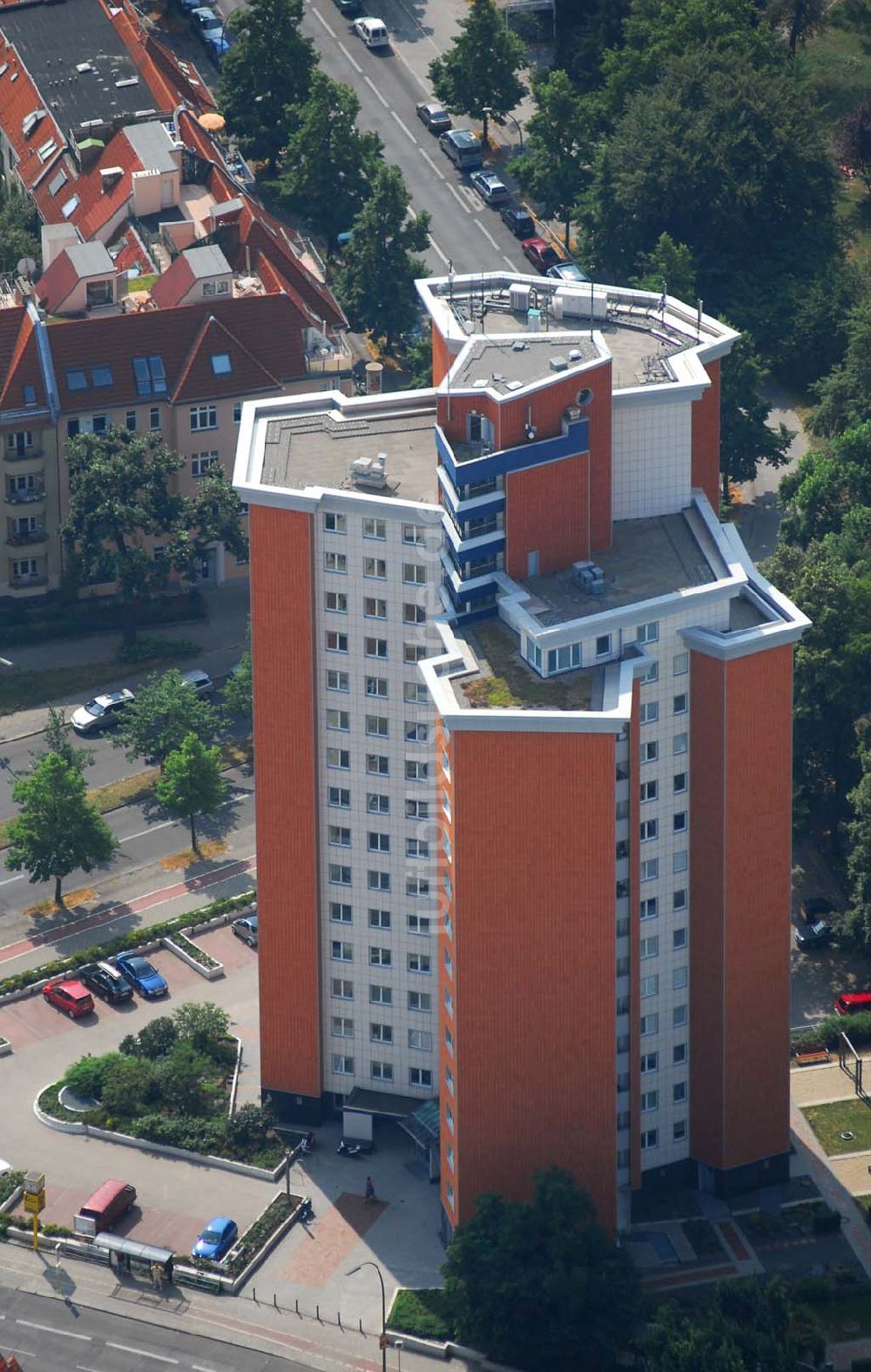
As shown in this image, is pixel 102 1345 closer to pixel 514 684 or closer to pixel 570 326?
pixel 514 684

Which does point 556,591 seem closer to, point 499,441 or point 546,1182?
point 499,441

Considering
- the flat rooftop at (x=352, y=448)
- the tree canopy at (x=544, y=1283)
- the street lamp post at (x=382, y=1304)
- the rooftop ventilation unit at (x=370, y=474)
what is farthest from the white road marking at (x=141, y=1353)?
the rooftop ventilation unit at (x=370, y=474)

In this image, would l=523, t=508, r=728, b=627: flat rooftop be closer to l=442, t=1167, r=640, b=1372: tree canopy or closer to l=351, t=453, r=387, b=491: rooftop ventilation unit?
l=351, t=453, r=387, b=491: rooftop ventilation unit

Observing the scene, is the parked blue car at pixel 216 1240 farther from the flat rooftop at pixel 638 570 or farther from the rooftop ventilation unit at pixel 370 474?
the rooftop ventilation unit at pixel 370 474

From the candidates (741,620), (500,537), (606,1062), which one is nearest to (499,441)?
(500,537)

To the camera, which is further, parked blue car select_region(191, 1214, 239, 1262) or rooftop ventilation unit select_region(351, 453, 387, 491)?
parked blue car select_region(191, 1214, 239, 1262)

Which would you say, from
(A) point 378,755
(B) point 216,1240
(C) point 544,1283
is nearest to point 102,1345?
(B) point 216,1240

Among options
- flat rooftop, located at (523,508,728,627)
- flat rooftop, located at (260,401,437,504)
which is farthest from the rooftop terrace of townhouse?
flat rooftop, located at (523,508,728,627)
